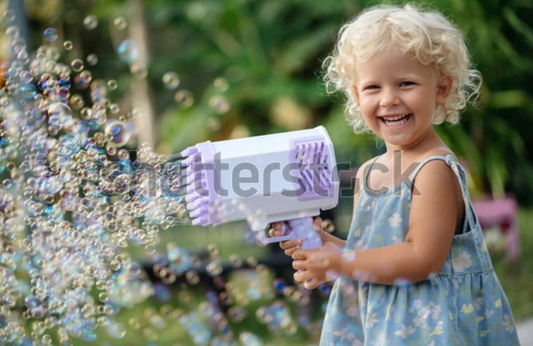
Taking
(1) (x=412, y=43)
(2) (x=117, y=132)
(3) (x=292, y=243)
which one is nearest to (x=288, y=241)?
(3) (x=292, y=243)

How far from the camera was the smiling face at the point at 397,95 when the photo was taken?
1.75m

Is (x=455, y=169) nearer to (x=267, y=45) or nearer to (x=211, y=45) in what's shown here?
(x=267, y=45)

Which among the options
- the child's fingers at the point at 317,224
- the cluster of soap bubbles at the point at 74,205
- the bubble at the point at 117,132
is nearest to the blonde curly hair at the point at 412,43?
the child's fingers at the point at 317,224

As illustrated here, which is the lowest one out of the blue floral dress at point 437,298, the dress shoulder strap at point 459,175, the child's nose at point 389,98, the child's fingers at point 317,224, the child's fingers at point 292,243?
the blue floral dress at point 437,298

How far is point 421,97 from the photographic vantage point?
1755 mm

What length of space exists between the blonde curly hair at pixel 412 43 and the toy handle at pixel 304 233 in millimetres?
400

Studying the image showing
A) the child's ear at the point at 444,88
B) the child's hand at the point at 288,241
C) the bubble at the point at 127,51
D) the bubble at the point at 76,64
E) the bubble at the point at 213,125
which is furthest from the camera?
the bubble at the point at 213,125

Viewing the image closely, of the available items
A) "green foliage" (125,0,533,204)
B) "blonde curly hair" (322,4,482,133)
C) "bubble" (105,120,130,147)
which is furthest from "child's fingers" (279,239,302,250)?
"green foliage" (125,0,533,204)

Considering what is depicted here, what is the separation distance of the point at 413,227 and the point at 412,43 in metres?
0.42

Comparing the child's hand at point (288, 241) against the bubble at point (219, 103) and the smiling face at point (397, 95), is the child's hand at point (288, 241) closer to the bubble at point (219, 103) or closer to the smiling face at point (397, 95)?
the smiling face at point (397, 95)

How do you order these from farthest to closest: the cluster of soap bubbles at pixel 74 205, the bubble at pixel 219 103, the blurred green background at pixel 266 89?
the blurred green background at pixel 266 89 < the bubble at pixel 219 103 < the cluster of soap bubbles at pixel 74 205

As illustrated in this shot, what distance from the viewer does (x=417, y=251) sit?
1.69 metres

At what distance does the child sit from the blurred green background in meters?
2.06

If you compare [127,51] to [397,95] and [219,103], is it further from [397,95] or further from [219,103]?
[397,95]
